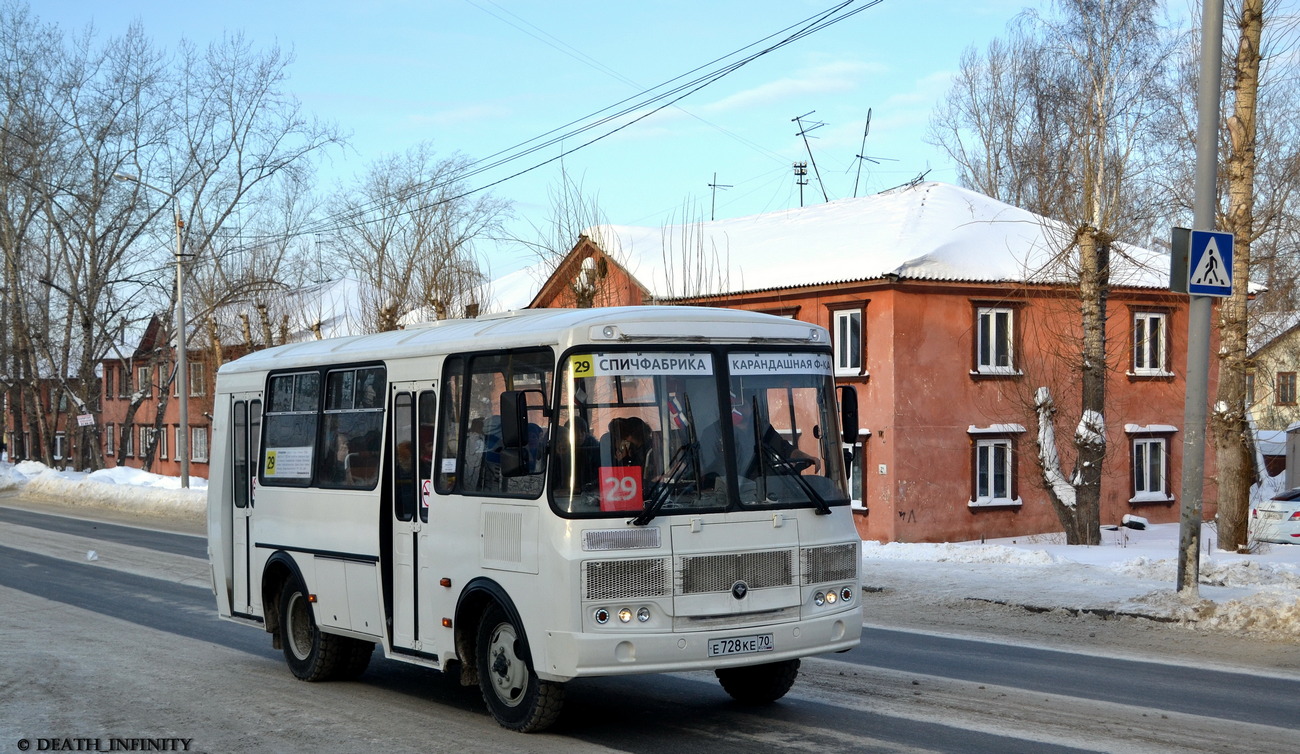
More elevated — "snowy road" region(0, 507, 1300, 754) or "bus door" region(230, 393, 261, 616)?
"bus door" region(230, 393, 261, 616)

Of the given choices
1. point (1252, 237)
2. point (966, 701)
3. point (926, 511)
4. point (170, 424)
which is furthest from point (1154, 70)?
point (170, 424)

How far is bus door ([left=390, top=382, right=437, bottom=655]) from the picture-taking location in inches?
358

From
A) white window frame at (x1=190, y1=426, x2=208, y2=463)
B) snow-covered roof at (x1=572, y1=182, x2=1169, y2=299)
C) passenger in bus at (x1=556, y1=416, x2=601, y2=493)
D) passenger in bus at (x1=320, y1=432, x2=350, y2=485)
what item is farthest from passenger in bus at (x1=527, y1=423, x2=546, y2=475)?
white window frame at (x1=190, y1=426, x2=208, y2=463)

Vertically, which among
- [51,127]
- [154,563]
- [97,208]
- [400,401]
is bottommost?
[154,563]

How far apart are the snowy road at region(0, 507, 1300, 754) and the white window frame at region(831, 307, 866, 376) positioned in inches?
760

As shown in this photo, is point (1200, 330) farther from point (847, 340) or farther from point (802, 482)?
point (847, 340)

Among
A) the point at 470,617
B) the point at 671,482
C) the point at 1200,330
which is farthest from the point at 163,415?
the point at 671,482

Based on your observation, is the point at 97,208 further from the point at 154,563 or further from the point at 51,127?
the point at 154,563

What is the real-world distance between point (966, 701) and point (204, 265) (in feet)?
153

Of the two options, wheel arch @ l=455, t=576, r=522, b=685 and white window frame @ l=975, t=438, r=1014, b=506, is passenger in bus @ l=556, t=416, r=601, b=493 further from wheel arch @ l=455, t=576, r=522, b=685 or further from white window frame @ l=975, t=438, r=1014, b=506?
white window frame @ l=975, t=438, r=1014, b=506

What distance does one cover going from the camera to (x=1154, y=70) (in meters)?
37.4

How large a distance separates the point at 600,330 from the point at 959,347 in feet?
82.6

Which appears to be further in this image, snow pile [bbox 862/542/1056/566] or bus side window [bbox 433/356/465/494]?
snow pile [bbox 862/542/1056/566]

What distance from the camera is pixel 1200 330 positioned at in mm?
13289
